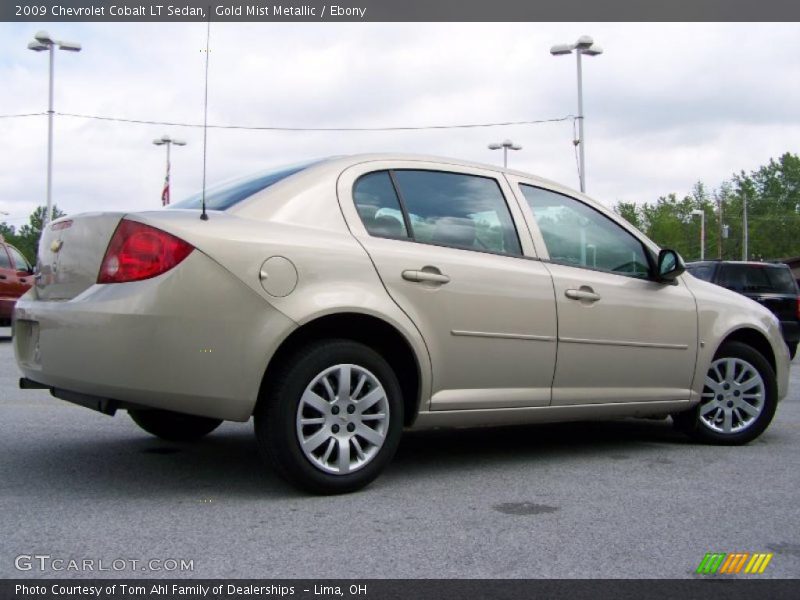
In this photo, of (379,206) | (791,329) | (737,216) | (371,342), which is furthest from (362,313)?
(737,216)

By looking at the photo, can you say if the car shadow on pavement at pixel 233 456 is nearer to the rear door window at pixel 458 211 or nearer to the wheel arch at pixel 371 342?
the wheel arch at pixel 371 342

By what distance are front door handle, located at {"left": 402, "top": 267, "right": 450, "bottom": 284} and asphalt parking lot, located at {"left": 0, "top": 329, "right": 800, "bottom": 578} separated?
3.29 ft

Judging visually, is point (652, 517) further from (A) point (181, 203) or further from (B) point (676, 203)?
(B) point (676, 203)

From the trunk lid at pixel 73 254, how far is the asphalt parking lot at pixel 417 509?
921mm

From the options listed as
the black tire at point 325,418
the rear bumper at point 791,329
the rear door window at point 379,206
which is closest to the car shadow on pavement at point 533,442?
the black tire at point 325,418

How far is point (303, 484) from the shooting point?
3.96 m

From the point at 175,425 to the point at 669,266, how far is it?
3.09m

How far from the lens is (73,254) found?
13.7 ft

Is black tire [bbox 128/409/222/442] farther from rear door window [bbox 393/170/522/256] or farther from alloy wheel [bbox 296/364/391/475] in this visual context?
rear door window [bbox 393/170/522/256]

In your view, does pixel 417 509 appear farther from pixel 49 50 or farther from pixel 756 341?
pixel 49 50

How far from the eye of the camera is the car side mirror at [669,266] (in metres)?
5.34

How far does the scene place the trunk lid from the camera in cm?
402

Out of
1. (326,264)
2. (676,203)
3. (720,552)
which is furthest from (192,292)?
(676,203)

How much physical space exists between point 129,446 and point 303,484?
1716 mm
